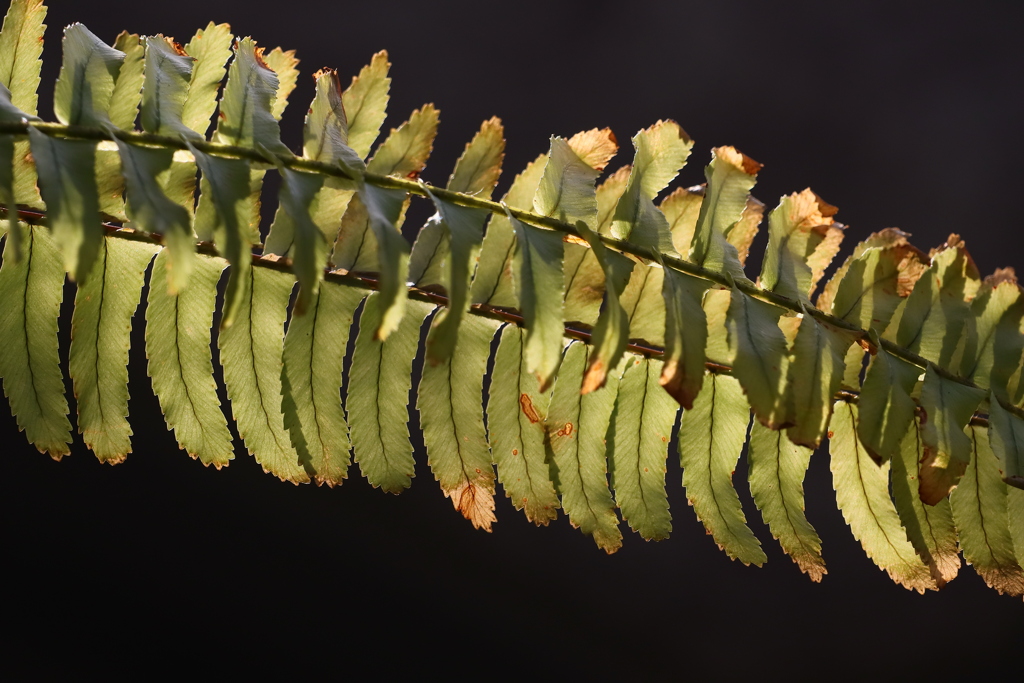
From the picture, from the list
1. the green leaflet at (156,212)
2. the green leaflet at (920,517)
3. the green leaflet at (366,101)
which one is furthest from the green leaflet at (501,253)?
the green leaflet at (920,517)

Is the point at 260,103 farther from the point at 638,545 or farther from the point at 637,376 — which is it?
the point at 638,545

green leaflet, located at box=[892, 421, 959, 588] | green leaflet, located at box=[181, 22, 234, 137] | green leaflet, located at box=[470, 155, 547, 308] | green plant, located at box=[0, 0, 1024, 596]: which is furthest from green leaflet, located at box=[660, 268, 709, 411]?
green leaflet, located at box=[181, 22, 234, 137]

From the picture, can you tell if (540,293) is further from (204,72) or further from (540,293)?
(204,72)

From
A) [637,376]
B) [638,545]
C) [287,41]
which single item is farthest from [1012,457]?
[287,41]

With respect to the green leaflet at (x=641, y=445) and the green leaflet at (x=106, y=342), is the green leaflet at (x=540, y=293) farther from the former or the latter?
the green leaflet at (x=106, y=342)

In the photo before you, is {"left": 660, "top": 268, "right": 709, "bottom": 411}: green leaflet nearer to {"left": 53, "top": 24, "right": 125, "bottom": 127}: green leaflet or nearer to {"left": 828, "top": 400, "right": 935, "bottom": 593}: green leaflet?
{"left": 828, "top": 400, "right": 935, "bottom": 593}: green leaflet

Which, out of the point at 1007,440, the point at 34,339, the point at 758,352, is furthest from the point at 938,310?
the point at 34,339
